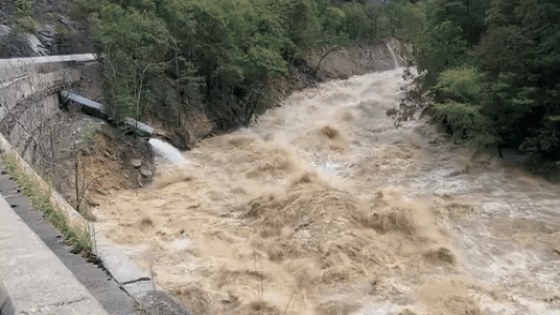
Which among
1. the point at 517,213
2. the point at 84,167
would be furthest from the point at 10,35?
the point at 517,213

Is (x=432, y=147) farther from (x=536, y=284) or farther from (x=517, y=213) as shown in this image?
(x=536, y=284)

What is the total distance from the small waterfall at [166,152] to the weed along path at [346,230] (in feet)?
1.13

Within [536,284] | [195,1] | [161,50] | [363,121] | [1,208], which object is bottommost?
[536,284]

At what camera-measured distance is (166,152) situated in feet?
49.4

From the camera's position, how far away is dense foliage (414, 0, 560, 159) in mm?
12570

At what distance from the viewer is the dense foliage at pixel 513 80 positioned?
12570mm

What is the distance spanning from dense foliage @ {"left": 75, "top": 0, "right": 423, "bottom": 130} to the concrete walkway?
1079 centimetres

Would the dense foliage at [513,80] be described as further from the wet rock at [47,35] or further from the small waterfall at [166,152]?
the wet rock at [47,35]

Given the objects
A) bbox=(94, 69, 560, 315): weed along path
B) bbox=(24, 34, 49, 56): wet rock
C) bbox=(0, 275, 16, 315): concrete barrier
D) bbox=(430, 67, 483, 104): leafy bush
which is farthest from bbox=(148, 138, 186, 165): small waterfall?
bbox=(0, 275, 16, 315): concrete barrier

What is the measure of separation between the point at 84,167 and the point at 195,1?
935cm

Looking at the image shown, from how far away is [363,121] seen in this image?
20781mm

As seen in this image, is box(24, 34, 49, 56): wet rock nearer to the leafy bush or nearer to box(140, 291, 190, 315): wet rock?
the leafy bush

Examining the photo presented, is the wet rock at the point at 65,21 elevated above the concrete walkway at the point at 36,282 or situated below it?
above

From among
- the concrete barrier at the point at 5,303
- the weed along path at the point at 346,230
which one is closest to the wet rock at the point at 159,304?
the concrete barrier at the point at 5,303
